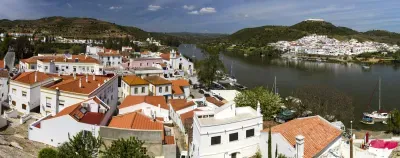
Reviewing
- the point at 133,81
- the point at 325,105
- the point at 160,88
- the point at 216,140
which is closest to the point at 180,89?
the point at 160,88

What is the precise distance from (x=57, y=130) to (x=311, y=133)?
1248cm

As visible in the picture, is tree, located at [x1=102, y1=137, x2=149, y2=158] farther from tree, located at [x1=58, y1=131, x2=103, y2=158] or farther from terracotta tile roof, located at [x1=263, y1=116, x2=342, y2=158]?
terracotta tile roof, located at [x1=263, y1=116, x2=342, y2=158]

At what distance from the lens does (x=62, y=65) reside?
37.2 meters

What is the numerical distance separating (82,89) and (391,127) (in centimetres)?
2342

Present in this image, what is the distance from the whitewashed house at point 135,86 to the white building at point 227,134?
1504 cm

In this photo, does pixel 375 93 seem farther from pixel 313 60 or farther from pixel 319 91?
pixel 313 60

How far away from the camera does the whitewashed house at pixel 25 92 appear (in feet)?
71.4

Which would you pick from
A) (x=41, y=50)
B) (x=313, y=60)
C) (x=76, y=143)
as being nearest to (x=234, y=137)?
(x=76, y=143)

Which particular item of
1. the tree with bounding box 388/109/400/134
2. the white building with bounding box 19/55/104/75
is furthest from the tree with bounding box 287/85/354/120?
the white building with bounding box 19/55/104/75

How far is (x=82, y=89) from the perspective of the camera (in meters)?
21.1

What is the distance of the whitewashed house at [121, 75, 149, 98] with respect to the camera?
2962cm

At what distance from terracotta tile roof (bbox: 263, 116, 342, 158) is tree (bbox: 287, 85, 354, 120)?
449 inches

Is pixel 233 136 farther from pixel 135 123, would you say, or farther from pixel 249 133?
pixel 135 123

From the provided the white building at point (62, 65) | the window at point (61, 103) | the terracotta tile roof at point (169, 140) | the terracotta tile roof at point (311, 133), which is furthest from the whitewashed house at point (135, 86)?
the terracotta tile roof at point (311, 133)
